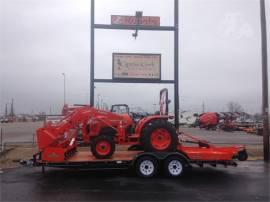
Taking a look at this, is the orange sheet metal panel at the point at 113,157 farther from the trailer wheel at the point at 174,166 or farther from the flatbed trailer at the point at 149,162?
the trailer wheel at the point at 174,166

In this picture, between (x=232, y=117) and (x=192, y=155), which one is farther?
(x=232, y=117)

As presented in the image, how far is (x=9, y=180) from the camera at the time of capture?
39.3ft

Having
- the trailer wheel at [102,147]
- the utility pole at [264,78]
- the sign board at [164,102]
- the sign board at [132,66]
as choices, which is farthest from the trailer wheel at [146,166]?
the utility pole at [264,78]

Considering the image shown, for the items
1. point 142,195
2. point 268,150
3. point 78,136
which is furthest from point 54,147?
point 268,150

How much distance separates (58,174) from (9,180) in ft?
5.36

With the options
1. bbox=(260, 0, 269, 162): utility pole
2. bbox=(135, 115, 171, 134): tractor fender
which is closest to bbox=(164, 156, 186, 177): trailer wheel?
bbox=(135, 115, 171, 134): tractor fender

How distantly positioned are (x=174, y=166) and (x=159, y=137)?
1074 mm

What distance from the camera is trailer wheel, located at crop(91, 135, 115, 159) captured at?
42.4 ft

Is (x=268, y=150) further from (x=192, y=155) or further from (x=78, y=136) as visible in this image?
(x=78, y=136)

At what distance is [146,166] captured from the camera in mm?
12562

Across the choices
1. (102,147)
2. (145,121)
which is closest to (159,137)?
(145,121)

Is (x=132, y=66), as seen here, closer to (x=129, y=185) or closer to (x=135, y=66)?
(x=135, y=66)

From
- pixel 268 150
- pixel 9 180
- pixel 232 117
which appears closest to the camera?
pixel 9 180

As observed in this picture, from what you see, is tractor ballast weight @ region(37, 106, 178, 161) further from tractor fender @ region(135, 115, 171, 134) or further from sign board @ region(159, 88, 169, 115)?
sign board @ region(159, 88, 169, 115)
